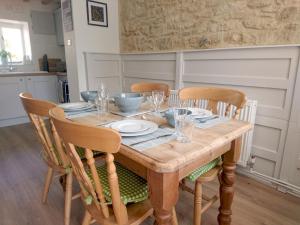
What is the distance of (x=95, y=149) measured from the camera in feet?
2.35

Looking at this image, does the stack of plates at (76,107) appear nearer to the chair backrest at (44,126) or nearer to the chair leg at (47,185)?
the chair backrest at (44,126)

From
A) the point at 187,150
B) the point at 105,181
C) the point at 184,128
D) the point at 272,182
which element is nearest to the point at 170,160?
the point at 187,150

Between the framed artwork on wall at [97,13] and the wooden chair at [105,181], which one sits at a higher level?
the framed artwork on wall at [97,13]

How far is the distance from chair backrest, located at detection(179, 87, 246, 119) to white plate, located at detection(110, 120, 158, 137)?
0.66 meters

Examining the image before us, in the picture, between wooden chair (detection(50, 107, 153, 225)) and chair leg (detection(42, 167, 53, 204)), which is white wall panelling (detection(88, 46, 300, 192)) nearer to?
wooden chair (detection(50, 107, 153, 225))

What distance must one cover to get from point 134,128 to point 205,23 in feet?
5.74

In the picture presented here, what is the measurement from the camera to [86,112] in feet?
4.65

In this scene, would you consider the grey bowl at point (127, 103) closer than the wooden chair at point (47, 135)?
No

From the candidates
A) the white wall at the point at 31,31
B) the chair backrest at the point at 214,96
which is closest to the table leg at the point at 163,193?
the chair backrest at the point at 214,96

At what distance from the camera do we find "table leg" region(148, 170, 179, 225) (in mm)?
765

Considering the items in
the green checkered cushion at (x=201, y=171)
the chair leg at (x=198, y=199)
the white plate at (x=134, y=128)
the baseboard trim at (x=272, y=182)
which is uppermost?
the white plate at (x=134, y=128)

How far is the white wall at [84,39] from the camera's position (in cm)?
288

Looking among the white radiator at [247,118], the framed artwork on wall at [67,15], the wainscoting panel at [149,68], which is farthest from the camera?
the framed artwork on wall at [67,15]

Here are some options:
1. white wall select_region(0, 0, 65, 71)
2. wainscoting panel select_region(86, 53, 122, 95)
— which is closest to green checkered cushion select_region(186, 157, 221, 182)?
wainscoting panel select_region(86, 53, 122, 95)
